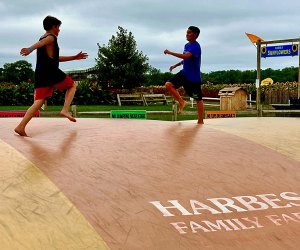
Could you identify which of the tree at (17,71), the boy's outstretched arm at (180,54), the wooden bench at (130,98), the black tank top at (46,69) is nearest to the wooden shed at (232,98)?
the wooden bench at (130,98)

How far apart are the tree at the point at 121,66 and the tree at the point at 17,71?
29593 millimetres

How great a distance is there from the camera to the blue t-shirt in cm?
578

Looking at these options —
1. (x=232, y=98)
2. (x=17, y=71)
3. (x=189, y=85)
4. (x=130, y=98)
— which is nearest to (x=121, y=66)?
(x=130, y=98)

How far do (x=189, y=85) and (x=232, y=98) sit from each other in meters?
15.6

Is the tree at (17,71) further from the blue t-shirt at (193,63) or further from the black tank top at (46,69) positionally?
the black tank top at (46,69)

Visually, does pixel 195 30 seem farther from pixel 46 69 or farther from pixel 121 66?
pixel 121 66

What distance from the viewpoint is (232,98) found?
832 inches

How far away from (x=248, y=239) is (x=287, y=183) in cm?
92

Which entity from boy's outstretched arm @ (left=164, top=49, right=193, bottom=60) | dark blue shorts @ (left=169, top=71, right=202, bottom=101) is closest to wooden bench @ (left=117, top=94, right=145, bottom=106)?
dark blue shorts @ (left=169, top=71, right=202, bottom=101)

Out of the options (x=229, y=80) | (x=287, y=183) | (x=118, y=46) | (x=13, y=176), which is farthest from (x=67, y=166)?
(x=229, y=80)

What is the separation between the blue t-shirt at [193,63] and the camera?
5.78m

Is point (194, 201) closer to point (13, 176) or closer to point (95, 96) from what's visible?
point (13, 176)

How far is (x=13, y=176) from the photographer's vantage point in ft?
9.20

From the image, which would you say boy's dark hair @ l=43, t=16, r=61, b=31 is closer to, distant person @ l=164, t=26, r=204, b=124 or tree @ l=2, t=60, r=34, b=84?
distant person @ l=164, t=26, r=204, b=124
